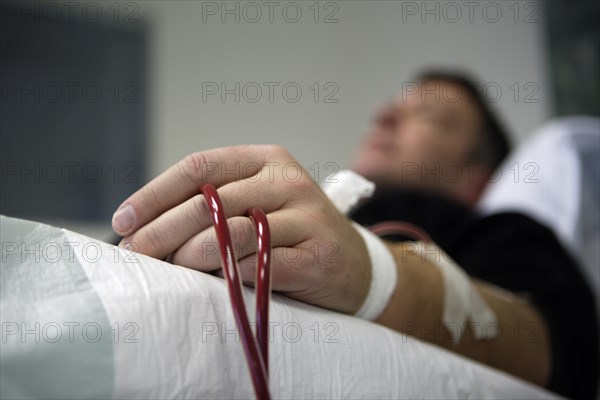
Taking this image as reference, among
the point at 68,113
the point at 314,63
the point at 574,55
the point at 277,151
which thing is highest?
the point at 314,63

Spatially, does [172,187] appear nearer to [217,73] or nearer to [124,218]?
[124,218]

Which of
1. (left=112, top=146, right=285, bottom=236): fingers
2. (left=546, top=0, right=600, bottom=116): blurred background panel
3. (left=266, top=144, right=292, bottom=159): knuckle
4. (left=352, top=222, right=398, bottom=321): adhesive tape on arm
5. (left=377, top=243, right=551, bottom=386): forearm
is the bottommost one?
(left=377, top=243, right=551, bottom=386): forearm

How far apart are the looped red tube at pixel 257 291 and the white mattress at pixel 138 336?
1.2 inches

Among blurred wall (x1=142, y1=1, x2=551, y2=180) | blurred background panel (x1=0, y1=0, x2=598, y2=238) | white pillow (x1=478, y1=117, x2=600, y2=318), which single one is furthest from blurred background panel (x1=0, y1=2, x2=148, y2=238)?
white pillow (x1=478, y1=117, x2=600, y2=318)

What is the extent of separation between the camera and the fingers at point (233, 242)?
1.50 feet

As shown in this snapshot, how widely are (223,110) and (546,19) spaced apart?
1.24 m

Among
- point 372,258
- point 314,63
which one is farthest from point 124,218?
point 314,63

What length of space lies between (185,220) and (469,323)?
1.32 ft

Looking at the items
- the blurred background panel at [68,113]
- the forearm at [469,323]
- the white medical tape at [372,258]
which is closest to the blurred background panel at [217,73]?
the blurred background panel at [68,113]

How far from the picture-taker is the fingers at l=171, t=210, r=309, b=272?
46 cm

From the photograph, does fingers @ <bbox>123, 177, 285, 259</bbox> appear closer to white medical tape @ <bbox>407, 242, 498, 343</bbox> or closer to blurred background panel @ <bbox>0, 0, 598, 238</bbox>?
white medical tape @ <bbox>407, 242, 498, 343</bbox>

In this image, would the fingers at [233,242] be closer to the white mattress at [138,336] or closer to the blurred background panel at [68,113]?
the white mattress at [138,336]

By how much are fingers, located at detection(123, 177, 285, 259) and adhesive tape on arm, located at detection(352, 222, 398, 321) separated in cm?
14

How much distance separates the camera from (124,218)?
1.54ft
